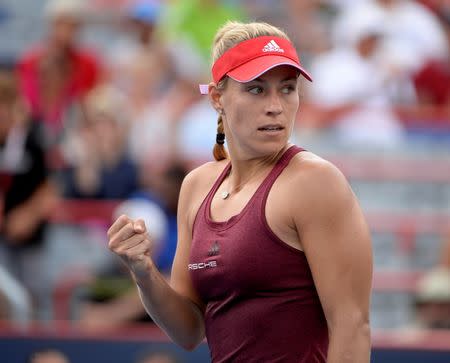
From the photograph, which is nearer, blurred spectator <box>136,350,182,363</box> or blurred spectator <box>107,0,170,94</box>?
blurred spectator <box>136,350,182,363</box>

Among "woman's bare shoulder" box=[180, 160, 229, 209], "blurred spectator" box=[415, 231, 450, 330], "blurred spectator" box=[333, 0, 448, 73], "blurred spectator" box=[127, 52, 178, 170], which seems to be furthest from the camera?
"blurred spectator" box=[333, 0, 448, 73]

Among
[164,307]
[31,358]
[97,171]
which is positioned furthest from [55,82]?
[164,307]

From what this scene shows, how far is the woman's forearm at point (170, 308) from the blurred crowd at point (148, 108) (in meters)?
2.82

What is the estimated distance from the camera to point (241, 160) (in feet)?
11.4

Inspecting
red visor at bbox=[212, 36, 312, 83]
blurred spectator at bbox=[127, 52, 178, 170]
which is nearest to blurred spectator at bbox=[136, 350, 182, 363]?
blurred spectator at bbox=[127, 52, 178, 170]

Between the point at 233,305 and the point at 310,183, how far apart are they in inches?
17.8

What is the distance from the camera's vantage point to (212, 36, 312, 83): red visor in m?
3.23

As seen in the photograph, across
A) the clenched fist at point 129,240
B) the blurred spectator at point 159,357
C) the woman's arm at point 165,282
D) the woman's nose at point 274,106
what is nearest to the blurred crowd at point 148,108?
the blurred spectator at point 159,357

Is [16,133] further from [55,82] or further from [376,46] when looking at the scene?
[376,46]

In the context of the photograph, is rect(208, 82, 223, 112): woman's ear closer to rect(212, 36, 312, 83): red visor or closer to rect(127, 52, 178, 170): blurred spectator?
rect(212, 36, 312, 83): red visor

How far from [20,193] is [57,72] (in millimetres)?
1888

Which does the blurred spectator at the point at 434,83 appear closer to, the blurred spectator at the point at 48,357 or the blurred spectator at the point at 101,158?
the blurred spectator at the point at 101,158

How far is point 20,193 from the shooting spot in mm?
7023

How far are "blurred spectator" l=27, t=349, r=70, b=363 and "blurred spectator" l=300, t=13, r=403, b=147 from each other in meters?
3.70
